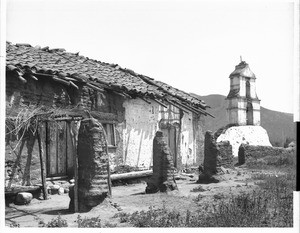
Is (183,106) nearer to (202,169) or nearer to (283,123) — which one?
(202,169)

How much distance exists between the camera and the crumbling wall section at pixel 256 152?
71.9 feet

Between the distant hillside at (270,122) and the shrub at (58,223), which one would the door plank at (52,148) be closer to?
the shrub at (58,223)

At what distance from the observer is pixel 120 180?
14328 millimetres

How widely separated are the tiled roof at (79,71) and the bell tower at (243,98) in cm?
855

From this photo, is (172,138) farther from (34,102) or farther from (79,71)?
(34,102)

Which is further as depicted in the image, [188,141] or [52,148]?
[188,141]

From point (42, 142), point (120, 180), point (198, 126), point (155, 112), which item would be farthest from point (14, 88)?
point (198, 126)

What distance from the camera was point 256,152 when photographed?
22.4 meters

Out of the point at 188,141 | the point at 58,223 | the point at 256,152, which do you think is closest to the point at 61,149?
the point at 58,223

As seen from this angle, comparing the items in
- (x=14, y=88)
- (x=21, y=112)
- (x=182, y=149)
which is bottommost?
(x=182, y=149)

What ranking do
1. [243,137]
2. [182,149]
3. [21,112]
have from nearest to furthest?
[21,112] < [182,149] < [243,137]

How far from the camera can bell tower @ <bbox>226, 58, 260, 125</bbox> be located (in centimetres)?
2842

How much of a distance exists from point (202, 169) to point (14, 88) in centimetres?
815

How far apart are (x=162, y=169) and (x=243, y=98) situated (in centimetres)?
1847
